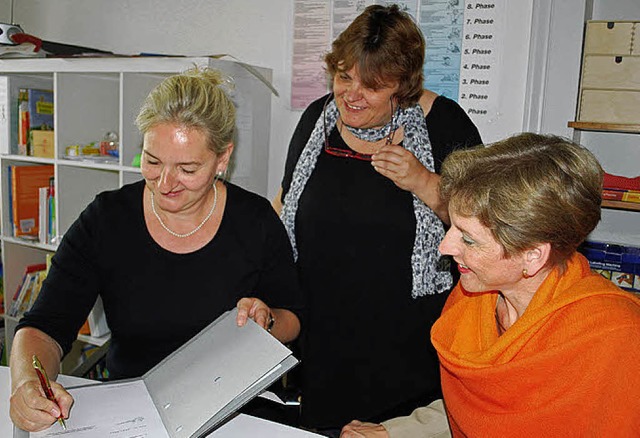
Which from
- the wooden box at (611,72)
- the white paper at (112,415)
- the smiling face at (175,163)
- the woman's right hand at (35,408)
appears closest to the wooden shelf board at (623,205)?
the wooden box at (611,72)

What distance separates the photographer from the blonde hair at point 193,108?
150 cm

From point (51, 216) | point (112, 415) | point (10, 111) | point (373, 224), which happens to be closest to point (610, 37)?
point (373, 224)

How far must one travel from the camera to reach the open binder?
45.8 inches

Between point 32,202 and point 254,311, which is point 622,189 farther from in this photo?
point 32,202

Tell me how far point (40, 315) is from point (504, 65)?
1747 millimetres

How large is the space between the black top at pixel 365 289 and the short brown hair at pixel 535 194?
64cm

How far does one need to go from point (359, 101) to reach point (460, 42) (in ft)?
2.83

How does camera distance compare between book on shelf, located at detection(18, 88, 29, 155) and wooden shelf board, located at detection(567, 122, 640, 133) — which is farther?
book on shelf, located at detection(18, 88, 29, 155)

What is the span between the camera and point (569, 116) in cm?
240

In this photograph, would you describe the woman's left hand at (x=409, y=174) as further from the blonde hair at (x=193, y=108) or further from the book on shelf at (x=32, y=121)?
the book on shelf at (x=32, y=121)

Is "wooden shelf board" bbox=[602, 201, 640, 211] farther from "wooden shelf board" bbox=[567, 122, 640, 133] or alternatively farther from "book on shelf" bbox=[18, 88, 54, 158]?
"book on shelf" bbox=[18, 88, 54, 158]

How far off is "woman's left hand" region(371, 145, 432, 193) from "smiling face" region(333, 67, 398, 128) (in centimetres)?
9

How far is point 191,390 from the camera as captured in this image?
127 centimetres

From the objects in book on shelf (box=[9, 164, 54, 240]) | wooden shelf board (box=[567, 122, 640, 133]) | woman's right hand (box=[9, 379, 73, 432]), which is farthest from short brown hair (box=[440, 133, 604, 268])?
book on shelf (box=[9, 164, 54, 240])
